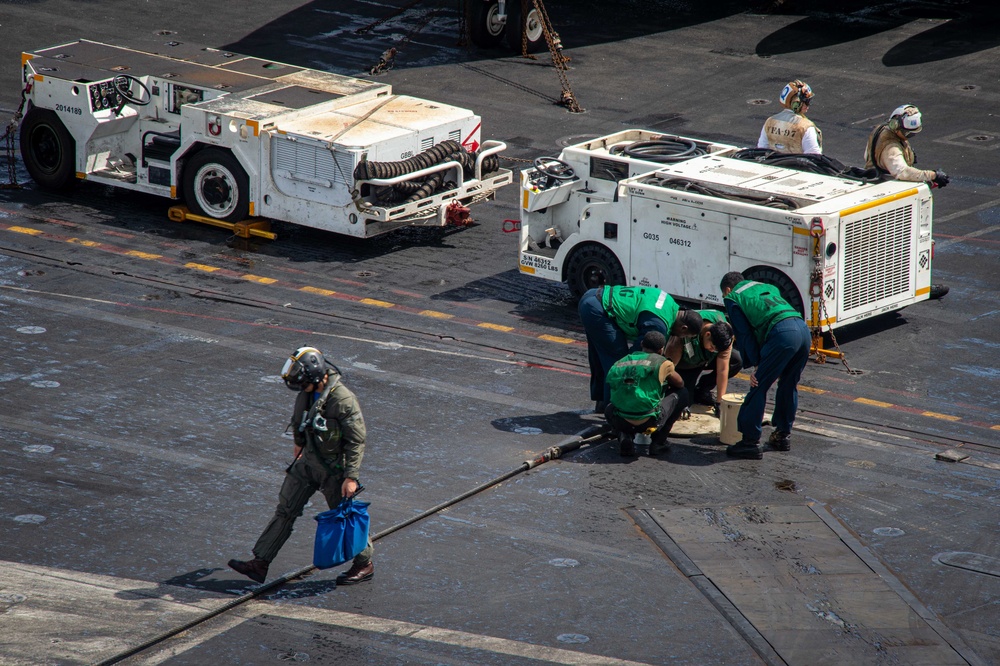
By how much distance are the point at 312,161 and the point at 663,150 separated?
13.4 ft

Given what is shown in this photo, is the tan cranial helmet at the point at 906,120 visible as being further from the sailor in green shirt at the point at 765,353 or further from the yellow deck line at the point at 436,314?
the yellow deck line at the point at 436,314

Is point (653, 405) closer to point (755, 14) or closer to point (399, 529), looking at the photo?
point (399, 529)

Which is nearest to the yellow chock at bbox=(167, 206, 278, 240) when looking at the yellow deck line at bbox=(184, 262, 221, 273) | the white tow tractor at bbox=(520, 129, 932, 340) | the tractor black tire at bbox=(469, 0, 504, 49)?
the yellow deck line at bbox=(184, 262, 221, 273)

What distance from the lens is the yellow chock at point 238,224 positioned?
17422 millimetres

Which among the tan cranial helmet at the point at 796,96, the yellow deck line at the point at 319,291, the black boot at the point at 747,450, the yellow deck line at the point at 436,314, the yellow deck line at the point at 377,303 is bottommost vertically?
the black boot at the point at 747,450

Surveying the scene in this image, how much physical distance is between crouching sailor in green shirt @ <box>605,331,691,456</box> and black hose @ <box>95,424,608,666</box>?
1.34ft

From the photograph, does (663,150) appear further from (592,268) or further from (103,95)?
(103,95)

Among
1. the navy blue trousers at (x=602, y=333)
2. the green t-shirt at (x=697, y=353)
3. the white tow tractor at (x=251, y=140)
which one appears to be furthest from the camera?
the white tow tractor at (x=251, y=140)

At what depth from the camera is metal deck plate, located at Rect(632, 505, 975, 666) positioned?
8.67m

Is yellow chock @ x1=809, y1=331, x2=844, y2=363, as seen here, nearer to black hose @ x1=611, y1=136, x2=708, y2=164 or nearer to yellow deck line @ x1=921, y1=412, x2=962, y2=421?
yellow deck line @ x1=921, y1=412, x2=962, y2=421

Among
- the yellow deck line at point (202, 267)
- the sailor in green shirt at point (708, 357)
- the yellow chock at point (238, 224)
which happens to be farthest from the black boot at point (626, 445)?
the yellow chock at point (238, 224)

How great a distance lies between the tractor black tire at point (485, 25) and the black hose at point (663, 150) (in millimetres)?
10496

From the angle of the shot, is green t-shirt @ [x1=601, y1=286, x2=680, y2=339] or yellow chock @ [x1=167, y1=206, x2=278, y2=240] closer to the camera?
green t-shirt @ [x1=601, y1=286, x2=680, y2=339]

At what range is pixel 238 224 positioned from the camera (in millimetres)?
17453
